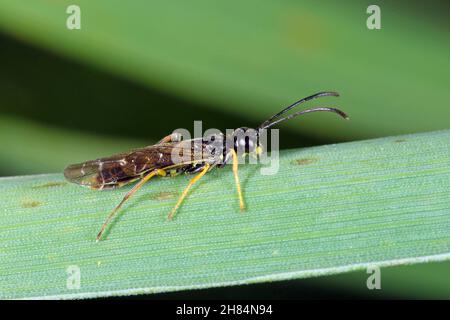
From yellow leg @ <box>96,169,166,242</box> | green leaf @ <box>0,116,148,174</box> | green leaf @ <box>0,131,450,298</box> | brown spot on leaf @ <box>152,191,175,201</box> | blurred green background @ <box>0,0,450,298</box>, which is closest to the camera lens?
green leaf @ <box>0,131,450,298</box>

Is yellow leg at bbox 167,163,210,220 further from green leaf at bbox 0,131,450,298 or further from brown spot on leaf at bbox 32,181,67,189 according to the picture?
brown spot on leaf at bbox 32,181,67,189

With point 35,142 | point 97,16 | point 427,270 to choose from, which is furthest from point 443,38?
point 35,142

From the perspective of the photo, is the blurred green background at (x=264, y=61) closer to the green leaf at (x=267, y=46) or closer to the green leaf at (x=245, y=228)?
the green leaf at (x=267, y=46)

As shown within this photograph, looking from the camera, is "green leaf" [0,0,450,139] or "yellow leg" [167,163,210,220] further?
"green leaf" [0,0,450,139]

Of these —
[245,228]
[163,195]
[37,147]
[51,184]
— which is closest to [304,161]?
[245,228]

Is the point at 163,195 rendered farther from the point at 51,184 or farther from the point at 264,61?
the point at 264,61

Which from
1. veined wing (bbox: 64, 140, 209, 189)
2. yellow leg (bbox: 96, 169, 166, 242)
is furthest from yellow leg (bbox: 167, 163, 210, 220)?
yellow leg (bbox: 96, 169, 166, 242)

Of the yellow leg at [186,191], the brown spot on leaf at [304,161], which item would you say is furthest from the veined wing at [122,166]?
the brown spot on leaf at [304,161]
